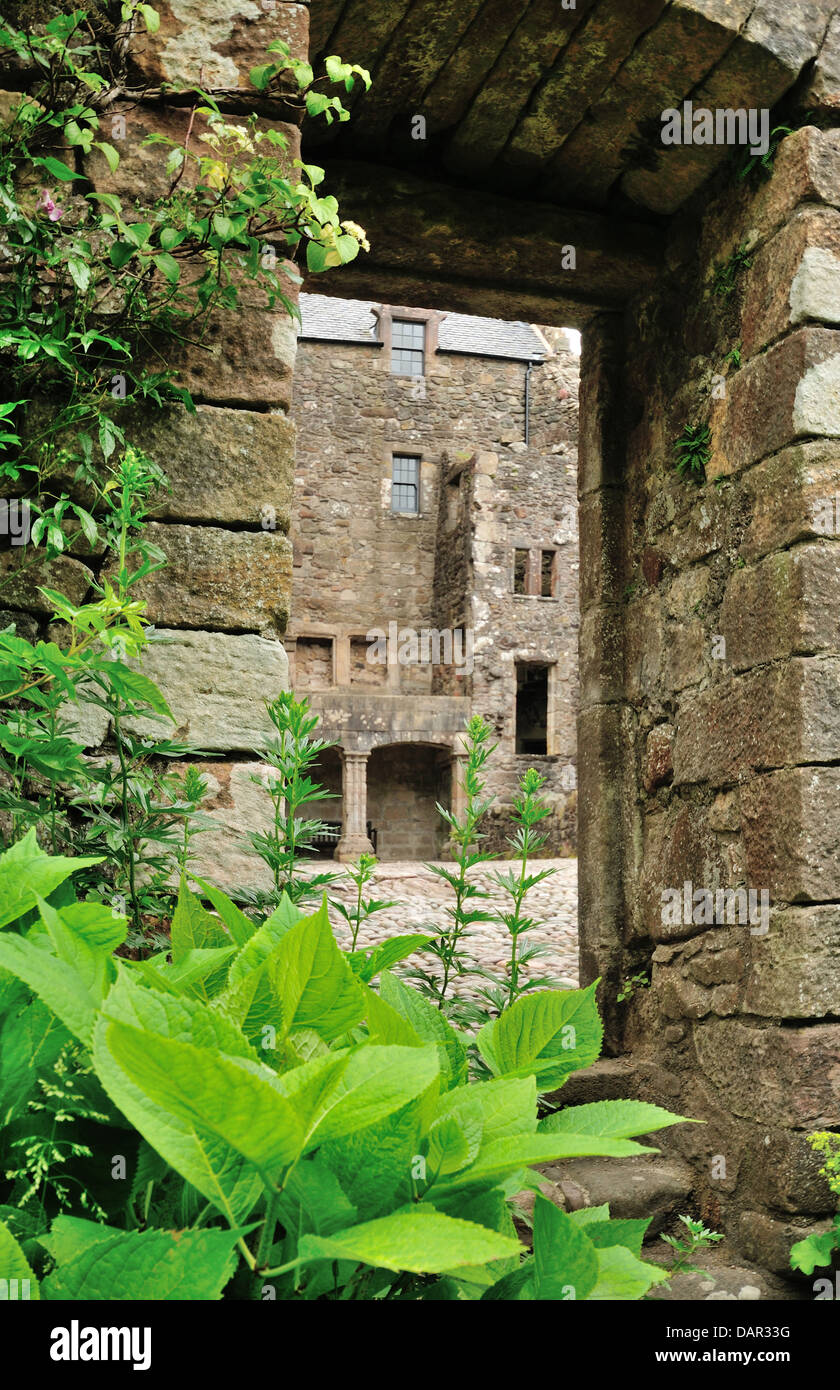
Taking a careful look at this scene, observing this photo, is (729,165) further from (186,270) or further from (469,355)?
(469,355)

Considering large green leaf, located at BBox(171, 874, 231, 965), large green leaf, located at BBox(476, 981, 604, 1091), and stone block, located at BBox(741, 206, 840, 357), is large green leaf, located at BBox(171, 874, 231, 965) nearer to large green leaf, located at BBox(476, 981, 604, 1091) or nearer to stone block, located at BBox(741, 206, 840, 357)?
large green leaf, located at BBox(476, 981, 604, 1091)

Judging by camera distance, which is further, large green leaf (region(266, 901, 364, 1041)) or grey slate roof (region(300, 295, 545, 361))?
grey slate roof (region(300, 295, 545, 361))

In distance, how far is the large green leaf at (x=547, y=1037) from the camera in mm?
673

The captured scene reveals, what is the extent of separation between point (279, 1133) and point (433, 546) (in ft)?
62.7

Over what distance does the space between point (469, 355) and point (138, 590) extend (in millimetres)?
18799

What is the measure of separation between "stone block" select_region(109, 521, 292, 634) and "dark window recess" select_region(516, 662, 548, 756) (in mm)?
15686

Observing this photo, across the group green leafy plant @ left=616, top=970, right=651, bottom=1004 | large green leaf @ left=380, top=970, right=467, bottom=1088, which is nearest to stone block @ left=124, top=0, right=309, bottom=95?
large green leaf @ left=380, top=970, right=467, bottom=1088

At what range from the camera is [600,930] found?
11.6 feet

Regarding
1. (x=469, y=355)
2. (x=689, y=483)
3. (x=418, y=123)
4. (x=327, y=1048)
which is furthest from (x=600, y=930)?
(x=469, y=355)

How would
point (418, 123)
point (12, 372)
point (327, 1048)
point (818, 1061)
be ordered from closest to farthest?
point (327, 1048) → point (12, 372) → point (818, 1061) → point (418, 123)

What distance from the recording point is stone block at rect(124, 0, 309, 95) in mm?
1953

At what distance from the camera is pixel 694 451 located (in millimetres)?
3195

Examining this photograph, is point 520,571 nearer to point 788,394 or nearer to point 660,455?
point 660,455
